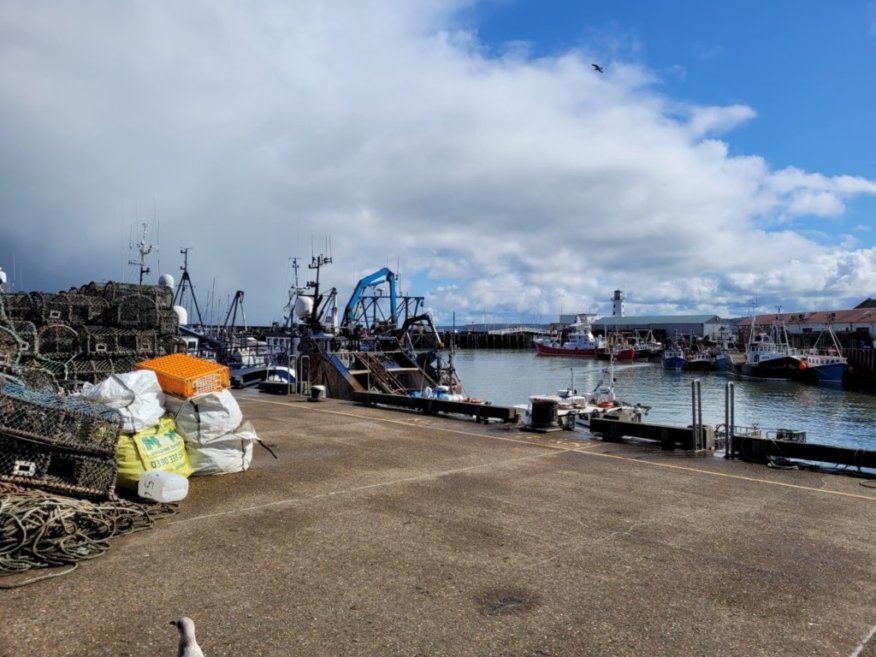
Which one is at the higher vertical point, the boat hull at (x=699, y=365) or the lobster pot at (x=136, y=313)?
the lobster pot at (x=136, y=313)

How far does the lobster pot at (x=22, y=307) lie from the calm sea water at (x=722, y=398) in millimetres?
17830

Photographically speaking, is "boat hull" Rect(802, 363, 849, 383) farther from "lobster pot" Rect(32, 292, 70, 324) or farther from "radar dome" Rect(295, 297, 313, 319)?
"lobster pot" Rect(32, 292, 70, 324)

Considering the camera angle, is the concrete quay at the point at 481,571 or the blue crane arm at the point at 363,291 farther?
the blue crane arm at the point at 363,291

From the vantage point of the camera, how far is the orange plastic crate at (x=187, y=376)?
7.64m

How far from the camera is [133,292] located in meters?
11.6

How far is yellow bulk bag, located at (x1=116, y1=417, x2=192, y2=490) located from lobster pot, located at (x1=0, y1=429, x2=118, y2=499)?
430 mm

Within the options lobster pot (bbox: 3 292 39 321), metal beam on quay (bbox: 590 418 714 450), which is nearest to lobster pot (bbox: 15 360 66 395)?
lobster pot (bbox: 3 292 39 321)

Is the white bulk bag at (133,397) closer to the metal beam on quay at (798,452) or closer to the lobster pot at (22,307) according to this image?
the lobster pot at (22,307)

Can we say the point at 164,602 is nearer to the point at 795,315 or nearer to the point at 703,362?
the point at 703,362

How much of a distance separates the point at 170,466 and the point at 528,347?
13460 centimetres

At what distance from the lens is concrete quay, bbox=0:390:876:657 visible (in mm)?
3648

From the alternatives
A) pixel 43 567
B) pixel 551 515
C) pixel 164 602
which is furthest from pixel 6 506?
pixel 551 515

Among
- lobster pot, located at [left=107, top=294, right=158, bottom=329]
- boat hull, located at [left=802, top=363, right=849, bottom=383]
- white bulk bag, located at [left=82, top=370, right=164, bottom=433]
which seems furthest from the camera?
boat hull, located at [left=802, top=363, right=849, bottom=383]

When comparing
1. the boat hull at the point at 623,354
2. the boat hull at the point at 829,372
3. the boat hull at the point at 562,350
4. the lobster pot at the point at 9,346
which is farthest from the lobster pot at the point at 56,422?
the boat hull at the point at 562,350
